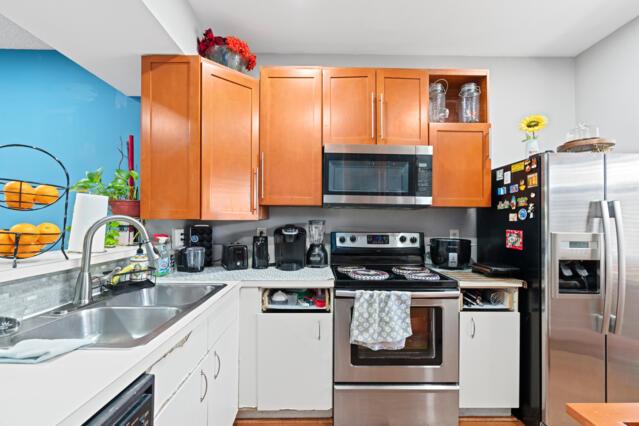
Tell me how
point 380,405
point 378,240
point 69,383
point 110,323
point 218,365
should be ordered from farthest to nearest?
point 378,240
point 380,405
point 218,365
point 110,323
point 69,383

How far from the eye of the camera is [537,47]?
2.29 metres

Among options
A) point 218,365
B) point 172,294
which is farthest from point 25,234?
point 218,365

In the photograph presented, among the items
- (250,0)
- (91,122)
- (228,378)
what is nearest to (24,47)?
(91,122)

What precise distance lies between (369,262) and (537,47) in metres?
2.07

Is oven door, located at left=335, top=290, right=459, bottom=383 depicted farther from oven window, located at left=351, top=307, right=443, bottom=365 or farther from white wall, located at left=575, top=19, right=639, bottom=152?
white wall, located at left=575, top=19, right=639, bottom=152

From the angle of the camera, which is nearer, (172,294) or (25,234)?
(25,234)

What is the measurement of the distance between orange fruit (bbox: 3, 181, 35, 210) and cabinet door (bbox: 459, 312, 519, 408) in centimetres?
215

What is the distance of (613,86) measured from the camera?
2.14 metres

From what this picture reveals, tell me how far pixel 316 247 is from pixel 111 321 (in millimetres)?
1246

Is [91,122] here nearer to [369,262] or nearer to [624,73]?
[369,262]

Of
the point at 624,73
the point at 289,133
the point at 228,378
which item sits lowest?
the point at 228,378

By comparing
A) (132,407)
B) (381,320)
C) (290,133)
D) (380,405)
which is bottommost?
(380,405)

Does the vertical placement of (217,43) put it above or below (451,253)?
above

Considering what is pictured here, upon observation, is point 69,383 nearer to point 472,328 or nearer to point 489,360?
point 472,328
